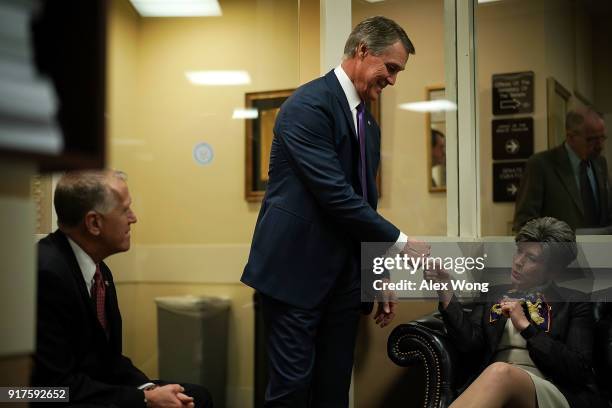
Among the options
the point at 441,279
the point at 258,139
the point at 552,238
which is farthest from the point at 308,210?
the point at 258,139

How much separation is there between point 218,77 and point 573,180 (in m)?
1.99

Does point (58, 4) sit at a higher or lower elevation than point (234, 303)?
higher

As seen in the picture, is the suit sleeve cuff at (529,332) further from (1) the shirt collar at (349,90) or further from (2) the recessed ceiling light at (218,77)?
(2) the recessed ceiling light at (218,77)

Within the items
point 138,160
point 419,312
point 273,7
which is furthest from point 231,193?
A: point 419,312

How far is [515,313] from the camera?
8.48ft

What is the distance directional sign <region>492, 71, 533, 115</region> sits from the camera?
11.5 ft

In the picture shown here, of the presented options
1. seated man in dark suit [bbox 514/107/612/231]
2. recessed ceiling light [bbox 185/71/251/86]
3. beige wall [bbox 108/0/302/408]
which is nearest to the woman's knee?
seated man in dark suit [bbox 514/107/612/231]

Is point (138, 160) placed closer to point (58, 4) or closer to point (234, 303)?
point (234, 303)

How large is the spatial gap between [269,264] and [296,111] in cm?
46

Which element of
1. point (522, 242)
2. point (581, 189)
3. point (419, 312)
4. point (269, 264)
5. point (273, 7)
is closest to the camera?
point (269, 264)

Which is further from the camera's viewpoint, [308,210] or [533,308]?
[533,308]

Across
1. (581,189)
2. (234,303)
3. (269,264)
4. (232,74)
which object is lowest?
(234,303)

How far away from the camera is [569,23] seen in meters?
3.43

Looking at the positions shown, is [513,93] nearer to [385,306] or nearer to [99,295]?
[385,306]
